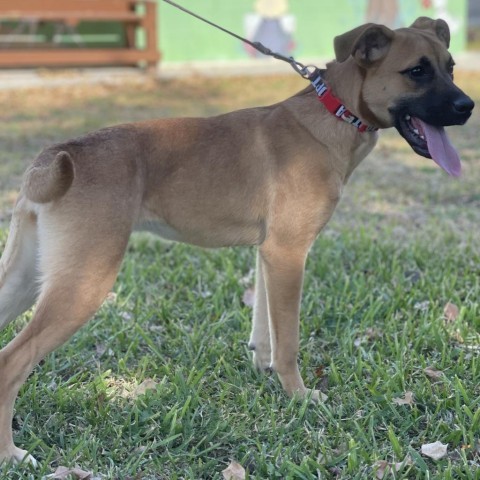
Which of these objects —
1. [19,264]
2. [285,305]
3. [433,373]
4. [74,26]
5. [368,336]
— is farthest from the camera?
[74,26]

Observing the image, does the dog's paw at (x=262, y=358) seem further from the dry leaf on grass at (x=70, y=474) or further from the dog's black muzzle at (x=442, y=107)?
the dog's black muzzle at (x=442, y=107)

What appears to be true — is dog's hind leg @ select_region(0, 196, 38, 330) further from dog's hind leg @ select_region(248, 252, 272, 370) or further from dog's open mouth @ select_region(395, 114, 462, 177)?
dog's open mouth @ select_region(395, 114, 462, 177)

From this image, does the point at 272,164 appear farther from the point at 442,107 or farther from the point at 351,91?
the point at 442,107

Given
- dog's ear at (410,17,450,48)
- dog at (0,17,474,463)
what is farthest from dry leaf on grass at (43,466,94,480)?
dog's ear at (410,17,450,48)

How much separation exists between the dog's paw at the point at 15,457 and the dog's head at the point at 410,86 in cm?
204

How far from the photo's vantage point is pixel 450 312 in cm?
445

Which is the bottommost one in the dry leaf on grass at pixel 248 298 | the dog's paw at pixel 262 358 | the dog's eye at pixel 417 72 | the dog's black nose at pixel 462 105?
the dry leaf on grass at pixel 248 298

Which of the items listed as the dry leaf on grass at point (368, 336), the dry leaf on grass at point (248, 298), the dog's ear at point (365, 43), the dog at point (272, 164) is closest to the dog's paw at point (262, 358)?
the dog at point (272, 164)

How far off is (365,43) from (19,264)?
5.86 feet

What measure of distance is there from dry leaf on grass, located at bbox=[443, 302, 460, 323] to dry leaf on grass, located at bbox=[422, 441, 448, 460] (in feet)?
4.22

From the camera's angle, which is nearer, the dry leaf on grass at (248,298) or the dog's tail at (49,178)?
the dog's tail at (49,178)

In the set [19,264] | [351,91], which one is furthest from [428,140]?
[19,264]

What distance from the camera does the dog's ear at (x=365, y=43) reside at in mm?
3521

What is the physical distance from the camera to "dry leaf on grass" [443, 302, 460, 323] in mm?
4383
